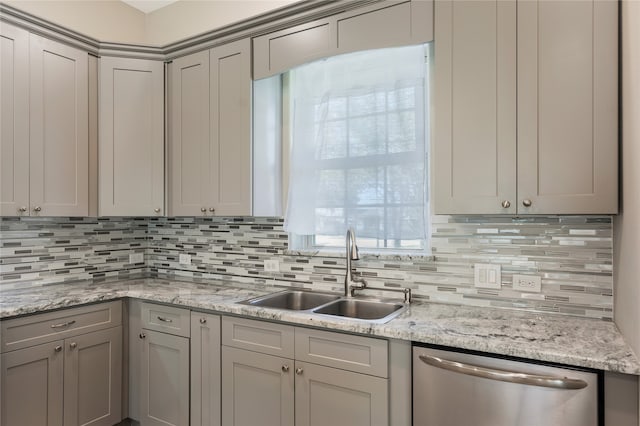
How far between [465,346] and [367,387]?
45 centimetres

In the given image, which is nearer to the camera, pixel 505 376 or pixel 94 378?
pixel 505 376

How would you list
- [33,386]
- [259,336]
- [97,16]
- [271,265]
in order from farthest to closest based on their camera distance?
[97,16]
[271,265]
[33,386]
[259,336]

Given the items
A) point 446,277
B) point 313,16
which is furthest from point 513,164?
point 313,16

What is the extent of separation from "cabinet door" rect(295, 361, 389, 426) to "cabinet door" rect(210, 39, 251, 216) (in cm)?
105

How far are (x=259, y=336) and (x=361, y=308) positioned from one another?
0.58 meters

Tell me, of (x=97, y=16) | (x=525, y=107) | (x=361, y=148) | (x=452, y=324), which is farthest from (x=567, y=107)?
(x=97, y=16)

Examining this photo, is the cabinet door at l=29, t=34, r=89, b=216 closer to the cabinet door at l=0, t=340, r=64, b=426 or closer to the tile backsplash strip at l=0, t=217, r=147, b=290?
the tile backsplash strip at l=0, t=217, r=147, b=290

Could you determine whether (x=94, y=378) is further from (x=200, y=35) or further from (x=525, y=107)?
(x=525, y=107)

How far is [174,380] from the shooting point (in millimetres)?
2254

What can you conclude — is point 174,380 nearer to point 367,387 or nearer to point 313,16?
point 367,387

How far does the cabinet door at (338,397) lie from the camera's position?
63.3 inches

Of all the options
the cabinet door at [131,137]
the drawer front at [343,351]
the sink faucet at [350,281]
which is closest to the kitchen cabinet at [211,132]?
the cabinet door at [131,137]

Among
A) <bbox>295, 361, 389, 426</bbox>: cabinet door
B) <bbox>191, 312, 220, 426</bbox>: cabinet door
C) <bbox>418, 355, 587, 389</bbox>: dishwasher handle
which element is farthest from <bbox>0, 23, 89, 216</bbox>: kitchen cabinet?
<bbox>418, 355, 587, 389</bbox>: dishwasher handle

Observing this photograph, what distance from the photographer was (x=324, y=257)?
2.43 meters
